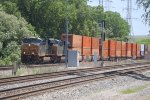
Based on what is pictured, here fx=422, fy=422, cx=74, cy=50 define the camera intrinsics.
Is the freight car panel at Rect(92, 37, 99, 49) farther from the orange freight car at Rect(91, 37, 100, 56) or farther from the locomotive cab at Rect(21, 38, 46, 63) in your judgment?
the locomotive cab at Rect(21, 38, 46, 63)

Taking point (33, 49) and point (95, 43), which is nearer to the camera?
point (33, 49)

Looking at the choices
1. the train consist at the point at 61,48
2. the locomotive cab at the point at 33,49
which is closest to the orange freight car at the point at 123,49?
the train consist at the point at 61,48

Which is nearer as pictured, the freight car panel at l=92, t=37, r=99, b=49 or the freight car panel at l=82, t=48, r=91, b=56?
the freight car panel at l=82, t=48, r=91, b=56

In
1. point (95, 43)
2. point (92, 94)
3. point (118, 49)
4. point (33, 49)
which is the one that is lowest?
point (92, 94)

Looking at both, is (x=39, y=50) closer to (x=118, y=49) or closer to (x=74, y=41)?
(x=74, y=41)

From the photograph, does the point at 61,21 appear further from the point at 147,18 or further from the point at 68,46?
the point at 147,18

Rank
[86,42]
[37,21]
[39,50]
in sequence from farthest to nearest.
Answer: [37,21] < [86,42] < [39,50]

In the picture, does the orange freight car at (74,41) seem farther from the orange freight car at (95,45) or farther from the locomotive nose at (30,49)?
the locomotive nose at (30,49)

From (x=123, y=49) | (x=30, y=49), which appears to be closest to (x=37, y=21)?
(x=123, y=49)

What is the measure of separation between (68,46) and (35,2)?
1957cm

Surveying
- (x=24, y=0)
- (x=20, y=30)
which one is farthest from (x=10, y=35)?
(x=24, y=0)

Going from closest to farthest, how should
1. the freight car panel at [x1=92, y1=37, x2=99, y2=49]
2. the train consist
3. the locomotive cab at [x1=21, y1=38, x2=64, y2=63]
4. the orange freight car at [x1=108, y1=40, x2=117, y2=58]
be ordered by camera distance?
the locomotive cab at [x1=21, y1=38, x2=64, y2=63] → the train consist → the freight car panel at [x1=92, y1=37, x2=99, y2=49] → the orange freight car at [x1=108, y1=40, x2=117, y2=58]

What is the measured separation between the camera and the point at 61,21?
64875mm

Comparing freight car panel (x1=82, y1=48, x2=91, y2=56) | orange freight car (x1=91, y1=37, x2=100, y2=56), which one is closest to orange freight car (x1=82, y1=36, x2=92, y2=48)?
freight car panel (x1=82, y1=48, x2=91, y2=56)
